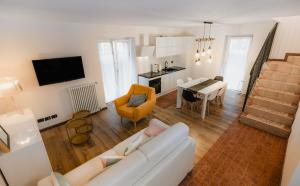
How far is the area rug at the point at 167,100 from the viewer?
498 cm

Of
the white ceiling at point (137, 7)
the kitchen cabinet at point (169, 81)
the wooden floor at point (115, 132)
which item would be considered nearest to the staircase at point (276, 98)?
the wooden floor at point (115, 132)

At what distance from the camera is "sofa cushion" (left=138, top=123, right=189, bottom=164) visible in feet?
5.77

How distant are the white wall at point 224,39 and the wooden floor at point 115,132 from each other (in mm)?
1565

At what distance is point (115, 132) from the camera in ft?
11.7

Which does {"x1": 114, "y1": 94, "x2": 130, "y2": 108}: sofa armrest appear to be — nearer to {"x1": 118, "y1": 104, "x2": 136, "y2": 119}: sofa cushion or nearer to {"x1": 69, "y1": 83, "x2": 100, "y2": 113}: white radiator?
{"x1": 118, "y1": 104, "x2": 136, "y2": 119}: sofa cushion

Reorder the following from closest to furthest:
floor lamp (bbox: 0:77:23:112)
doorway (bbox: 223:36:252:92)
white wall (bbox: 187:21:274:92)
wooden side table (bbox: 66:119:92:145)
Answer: floor lamp (bbox: 0:77:23:112) < wooden side table (bbox: 66:119:92:145) < white wall (bbox: 187:21:274:92) < doorway (bbox: 223:36:252:92)

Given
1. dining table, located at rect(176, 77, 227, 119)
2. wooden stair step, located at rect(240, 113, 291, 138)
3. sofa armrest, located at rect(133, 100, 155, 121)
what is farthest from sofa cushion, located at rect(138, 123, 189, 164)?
wooden stair step, located at rect(240, 113, 291, 138)

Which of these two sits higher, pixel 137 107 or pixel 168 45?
pixel 168 45

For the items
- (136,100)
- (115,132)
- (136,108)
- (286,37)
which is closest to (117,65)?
(136,100)

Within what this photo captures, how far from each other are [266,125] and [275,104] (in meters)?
0.63

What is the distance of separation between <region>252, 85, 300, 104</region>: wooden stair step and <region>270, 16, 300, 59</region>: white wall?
4.41 feet

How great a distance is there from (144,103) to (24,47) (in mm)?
2858

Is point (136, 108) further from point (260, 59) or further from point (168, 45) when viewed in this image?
point (260, 59)

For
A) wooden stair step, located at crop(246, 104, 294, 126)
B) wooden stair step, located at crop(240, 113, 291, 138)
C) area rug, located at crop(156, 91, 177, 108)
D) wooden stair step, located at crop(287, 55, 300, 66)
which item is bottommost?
area rug, located at crop(156, 91, 177, 108)
